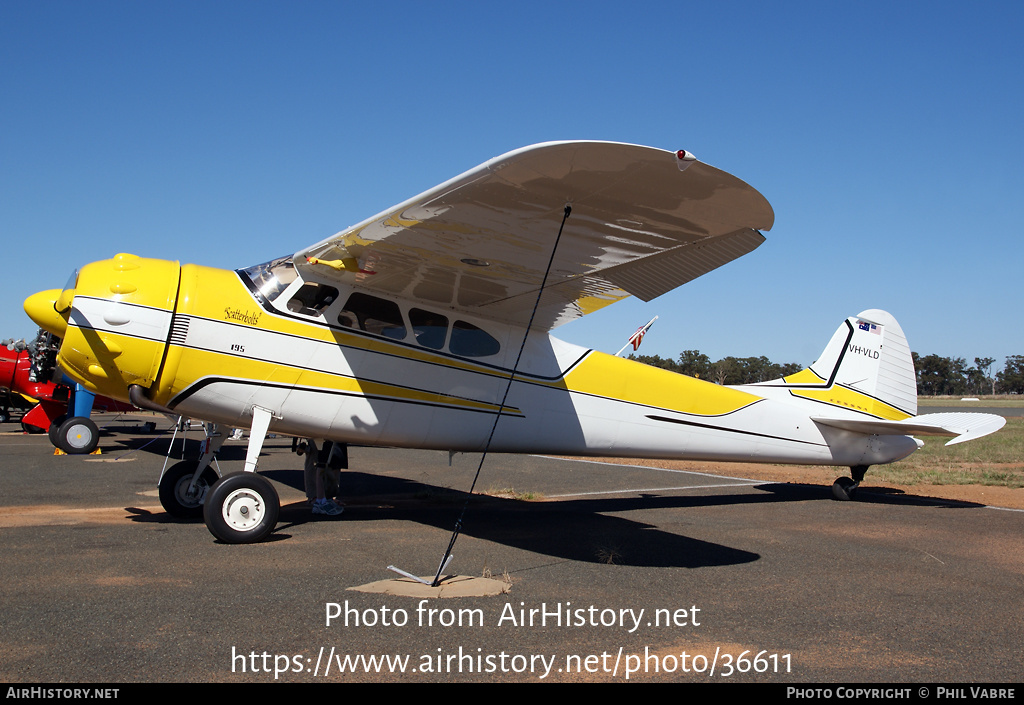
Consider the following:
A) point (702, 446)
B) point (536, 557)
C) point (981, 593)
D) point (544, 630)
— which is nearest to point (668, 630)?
point (544, 630)

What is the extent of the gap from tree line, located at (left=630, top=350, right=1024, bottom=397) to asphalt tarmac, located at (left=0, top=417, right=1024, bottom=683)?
6131 centimetres

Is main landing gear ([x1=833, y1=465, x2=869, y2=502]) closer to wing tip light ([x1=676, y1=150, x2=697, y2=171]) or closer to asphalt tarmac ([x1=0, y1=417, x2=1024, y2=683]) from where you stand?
asphalt tarmac ([x1=0, y1=417, x2=1024, y2=683])

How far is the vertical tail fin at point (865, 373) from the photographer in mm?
10875

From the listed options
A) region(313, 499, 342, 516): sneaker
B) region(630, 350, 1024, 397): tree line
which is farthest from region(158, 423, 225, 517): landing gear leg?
region(630, 350, 1024, 397): tree line

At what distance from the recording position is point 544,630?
416 cm

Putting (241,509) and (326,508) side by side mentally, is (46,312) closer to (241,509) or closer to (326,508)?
(241,509)

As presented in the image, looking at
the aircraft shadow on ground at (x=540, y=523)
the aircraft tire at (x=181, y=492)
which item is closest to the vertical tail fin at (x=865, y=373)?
the aircraft shadow on ground at (x=540, y=523)

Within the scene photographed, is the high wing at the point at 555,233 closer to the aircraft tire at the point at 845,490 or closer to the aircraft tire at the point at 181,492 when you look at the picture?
the aircraft tire at the point at 181,492

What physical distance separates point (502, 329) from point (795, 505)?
5.29m

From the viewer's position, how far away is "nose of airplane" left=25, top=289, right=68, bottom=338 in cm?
649

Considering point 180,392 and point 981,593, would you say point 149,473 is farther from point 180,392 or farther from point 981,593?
point 981,593

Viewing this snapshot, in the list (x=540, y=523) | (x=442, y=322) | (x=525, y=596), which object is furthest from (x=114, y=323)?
(x=540, y=523)

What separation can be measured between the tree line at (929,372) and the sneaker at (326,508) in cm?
6152

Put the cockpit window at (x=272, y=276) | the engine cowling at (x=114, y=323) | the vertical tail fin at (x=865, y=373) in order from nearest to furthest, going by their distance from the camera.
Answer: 1. the engine cowling at (x=114, y=323)
2. the cockpit window at (x=272, y=276)
3. the vertical tail fin at (x=865, y=373)
